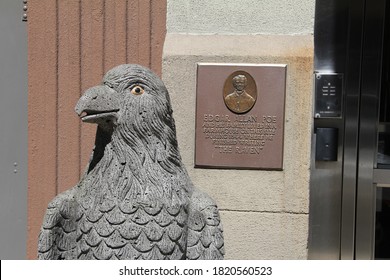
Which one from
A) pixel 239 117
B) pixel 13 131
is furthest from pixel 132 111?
pixel 13 131

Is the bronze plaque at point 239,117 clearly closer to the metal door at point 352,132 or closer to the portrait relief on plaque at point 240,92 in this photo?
the portrait relief on plaque at point 240,92

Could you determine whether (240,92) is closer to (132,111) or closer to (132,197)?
(132,111)

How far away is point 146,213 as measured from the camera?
2.57m

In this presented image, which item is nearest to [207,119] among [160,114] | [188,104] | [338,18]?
[188,104]

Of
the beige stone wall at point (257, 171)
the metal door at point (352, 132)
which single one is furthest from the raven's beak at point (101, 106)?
the metal door at point (352, 132)

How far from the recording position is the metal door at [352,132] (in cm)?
474

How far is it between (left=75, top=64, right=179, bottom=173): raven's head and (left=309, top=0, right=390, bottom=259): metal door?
2.43 meters

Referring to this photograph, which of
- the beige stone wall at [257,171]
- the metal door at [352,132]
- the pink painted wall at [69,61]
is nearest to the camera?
the beige stone wall at [257,171]

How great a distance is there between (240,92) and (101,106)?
1910mm

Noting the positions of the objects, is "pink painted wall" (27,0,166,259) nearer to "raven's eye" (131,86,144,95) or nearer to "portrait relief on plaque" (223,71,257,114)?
"portrait relief on plaque" (223,71,257,114)

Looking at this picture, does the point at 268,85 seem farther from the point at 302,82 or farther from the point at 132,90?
the point at 132,90

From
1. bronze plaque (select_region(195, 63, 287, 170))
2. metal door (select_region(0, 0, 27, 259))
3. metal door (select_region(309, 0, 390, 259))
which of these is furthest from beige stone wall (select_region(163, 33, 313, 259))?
metal door (select_region(0, 0, 27, 259))

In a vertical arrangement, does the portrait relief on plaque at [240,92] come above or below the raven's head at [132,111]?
above

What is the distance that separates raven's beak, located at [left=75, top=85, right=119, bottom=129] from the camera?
2.62 metres
